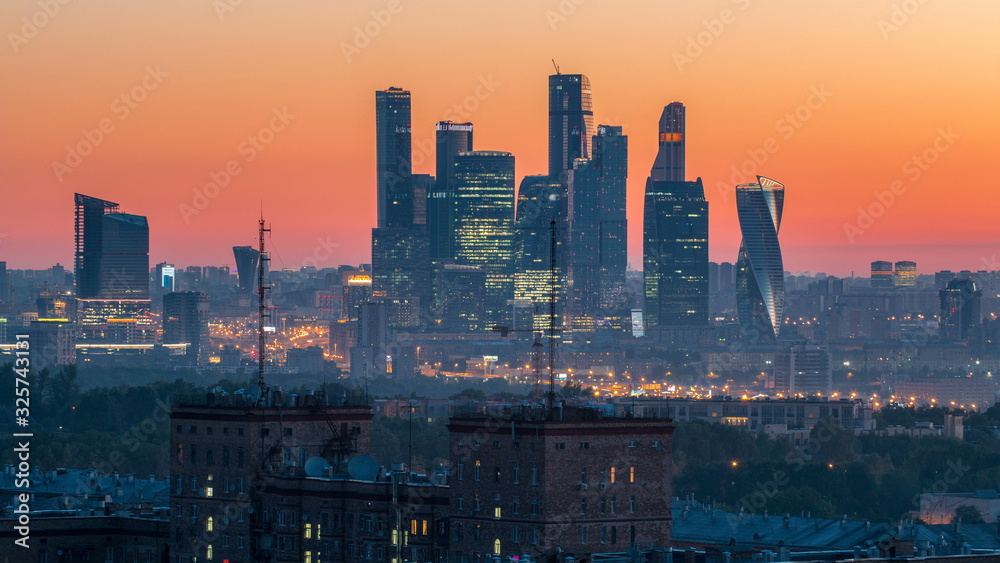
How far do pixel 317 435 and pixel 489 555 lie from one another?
1554cm

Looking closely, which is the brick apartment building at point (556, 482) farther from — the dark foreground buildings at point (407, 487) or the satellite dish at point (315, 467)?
the satellite dish at point (315, 467)

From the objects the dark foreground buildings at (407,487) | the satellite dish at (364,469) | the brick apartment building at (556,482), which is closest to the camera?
the brick apartment building at (556,482)

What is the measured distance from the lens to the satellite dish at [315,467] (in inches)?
3713

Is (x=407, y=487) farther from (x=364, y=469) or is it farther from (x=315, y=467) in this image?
(x=315, y=467)

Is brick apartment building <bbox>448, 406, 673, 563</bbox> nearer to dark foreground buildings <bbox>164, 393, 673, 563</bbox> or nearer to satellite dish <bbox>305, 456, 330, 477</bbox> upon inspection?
dark foreground buildings <bbox>164, 393, 673, 563</bbox>

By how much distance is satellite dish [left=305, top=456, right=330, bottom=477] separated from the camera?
94312mm

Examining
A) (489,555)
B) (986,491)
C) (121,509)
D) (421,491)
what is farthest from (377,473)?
(986,491)

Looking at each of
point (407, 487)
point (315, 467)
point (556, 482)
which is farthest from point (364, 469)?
→ point (556, 482)

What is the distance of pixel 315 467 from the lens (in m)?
94.4

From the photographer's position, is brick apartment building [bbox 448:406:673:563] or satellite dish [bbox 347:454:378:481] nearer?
brick apartment building [bbox 448:406:673:563]

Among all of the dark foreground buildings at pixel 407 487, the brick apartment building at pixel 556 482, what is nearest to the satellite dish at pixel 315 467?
the dark foreground buildings at pixel 407 487

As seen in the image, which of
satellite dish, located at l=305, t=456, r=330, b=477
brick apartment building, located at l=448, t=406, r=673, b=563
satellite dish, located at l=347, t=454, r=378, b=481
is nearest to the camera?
brick apartment building, located at l=448, t=406, r=673, b=563

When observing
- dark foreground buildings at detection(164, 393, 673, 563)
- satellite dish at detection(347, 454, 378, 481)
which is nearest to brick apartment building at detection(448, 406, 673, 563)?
dark foreground buildings at detection(164, 393, 673, 563)

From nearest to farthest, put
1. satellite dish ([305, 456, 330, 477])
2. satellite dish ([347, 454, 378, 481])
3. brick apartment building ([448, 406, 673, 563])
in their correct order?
1. brick apartment building ([448, 406, 673, 563])
2. satellite dish ([347, 454, 378, 481])
3. satellite dish ([305, 456, 330, 477])
